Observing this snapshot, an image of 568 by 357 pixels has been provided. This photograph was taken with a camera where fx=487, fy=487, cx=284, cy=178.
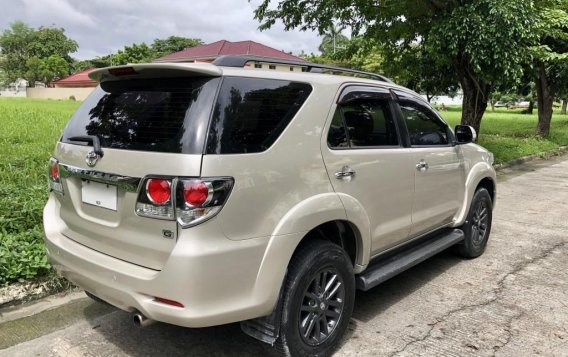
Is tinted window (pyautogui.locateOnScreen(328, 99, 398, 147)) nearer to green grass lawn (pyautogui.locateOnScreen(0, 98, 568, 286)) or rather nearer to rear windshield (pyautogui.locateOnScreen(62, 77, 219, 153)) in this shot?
rear windshield (pyautogui.locateOnScreen(62, 77, 219, 153))

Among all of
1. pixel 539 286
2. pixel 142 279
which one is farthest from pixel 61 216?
pixel 539 286

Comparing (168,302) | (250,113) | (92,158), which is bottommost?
(168,302)

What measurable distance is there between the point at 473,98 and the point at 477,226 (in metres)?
7.94

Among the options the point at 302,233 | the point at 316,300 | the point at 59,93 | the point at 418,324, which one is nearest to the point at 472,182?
the point at 418,324

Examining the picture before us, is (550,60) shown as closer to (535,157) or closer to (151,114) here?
(535,157)

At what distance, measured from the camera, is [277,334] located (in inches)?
108

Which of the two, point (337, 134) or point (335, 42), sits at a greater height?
point (335, 42)

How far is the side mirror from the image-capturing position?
15.1 feet

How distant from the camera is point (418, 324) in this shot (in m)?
3.60

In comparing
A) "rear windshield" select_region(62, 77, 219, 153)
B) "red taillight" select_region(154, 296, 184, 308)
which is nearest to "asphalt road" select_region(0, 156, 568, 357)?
"red taillight" select_region(154, 296, 184, 308)

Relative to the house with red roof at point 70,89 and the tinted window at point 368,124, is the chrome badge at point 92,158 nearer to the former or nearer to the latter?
the tinted window at point 368,124

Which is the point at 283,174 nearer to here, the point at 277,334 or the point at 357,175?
the point at 357,175

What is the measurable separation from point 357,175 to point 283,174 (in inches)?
27.7

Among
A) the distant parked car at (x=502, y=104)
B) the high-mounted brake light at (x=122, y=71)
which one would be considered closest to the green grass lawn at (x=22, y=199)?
the high-mounted brake light at (x=122, y=71)
